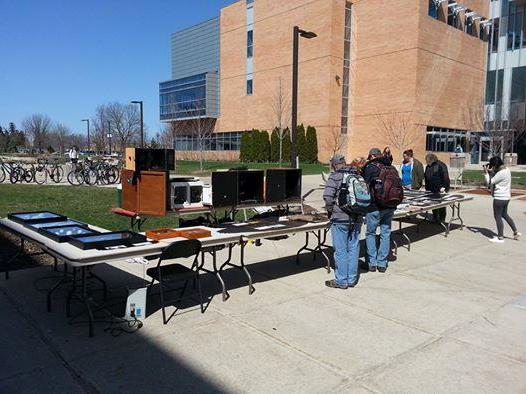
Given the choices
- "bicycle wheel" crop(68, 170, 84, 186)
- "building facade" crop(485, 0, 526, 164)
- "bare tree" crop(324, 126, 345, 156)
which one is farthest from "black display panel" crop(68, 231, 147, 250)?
"building facade" crop(485, 0, 526, 164)

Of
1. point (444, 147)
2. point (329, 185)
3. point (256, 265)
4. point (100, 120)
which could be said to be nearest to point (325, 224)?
point (329, 185)

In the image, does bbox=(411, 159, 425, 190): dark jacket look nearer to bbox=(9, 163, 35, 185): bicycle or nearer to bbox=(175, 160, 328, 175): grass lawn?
bbox=(175, 160, 328, 175): grass lawn

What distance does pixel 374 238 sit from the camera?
693cm

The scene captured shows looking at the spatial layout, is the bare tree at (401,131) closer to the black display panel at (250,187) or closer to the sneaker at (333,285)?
the black display panel at (250,187)

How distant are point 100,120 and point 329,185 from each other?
66197 millimetres

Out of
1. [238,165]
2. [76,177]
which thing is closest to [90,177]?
[76,177]

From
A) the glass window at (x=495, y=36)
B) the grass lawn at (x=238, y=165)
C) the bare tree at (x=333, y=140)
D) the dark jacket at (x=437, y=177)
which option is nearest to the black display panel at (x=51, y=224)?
the dark jacket at (x=437, y=177)

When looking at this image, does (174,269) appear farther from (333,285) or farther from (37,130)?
(37,130)

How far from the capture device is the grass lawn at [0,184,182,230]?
1021 centimetres

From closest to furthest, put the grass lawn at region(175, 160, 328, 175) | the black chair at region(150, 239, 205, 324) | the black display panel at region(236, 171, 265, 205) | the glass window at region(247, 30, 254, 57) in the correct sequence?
the black chair at region(150, 239, 205, 324) → the black display panel at region(236, 171, 265, 205) → the grass lawn at region(175, 160, 328, 175) → the glass window at region(247, 30, 254, 57)

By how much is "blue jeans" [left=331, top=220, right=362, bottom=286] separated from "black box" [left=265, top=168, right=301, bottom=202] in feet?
5.81

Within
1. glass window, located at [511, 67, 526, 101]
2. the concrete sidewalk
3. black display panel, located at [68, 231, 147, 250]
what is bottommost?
the concrete sidewalk

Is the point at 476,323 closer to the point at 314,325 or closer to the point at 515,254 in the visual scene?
the point at 314,325

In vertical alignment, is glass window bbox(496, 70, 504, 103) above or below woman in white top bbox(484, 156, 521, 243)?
above
